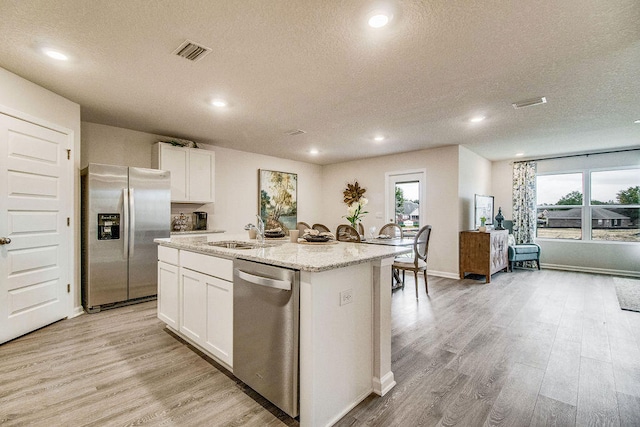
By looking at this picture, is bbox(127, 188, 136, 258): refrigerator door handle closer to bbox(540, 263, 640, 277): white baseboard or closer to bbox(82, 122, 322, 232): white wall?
bbox(82, 122, 322, 232): white wall

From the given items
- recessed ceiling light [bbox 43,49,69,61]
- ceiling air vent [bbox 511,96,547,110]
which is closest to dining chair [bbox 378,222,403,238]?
ceiling air vent [bbox 511,96,547,110]

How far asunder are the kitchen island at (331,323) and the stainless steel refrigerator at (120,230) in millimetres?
1916

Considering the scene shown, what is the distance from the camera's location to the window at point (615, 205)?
556 centimetres

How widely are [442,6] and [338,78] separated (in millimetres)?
1118

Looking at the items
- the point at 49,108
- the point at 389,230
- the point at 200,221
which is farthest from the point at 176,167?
the point at 389,230

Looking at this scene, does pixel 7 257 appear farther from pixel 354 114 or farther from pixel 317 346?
pixel 354 114

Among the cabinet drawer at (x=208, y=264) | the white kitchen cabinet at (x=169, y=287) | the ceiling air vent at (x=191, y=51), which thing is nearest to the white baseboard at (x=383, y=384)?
the cabinet drawer at (x=208, y=264)

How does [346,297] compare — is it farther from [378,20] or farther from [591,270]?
[591,270]

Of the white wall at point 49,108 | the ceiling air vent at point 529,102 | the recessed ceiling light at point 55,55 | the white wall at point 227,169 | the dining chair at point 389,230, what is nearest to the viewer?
the recessed ceiling light at point 55,55

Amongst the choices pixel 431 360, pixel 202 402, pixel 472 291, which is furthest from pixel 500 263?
pixel 202 402

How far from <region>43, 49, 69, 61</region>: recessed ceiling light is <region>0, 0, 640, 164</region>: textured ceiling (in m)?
0.07

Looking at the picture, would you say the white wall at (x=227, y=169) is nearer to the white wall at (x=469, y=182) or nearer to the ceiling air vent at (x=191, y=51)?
the ceiling air vent at (x=191, y=51)

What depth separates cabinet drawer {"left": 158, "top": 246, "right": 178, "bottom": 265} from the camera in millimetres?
2707

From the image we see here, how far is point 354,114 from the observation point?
12.1 ft
